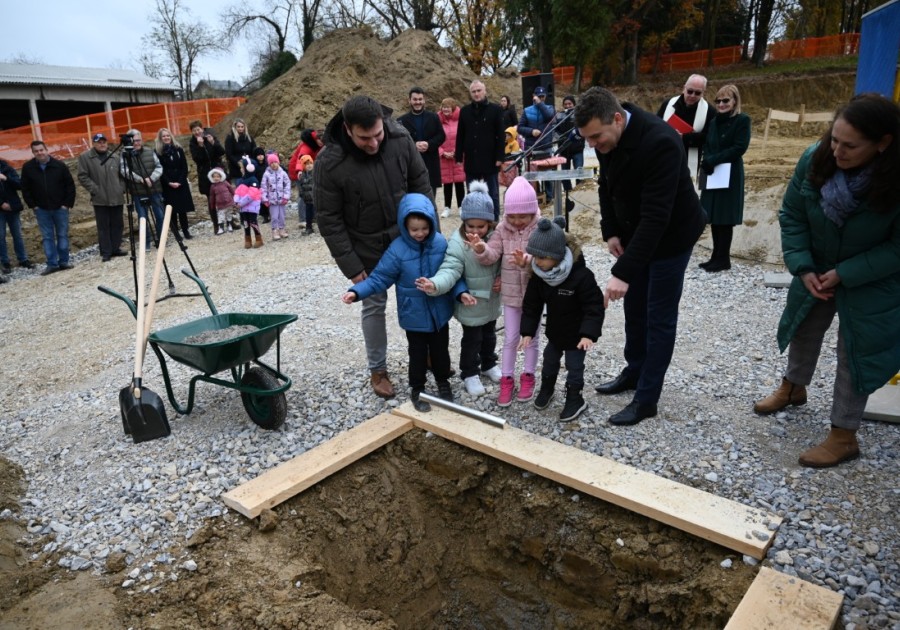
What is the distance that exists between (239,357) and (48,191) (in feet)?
28.5

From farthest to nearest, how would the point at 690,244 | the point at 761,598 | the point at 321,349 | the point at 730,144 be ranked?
1. the point at 730,144
2. the point at 321,349
3. the point at 690,244
4. the point at 761,598

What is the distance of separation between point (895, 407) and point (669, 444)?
4.74 ft

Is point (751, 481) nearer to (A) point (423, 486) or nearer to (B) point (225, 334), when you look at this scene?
(A) point (423, 486)

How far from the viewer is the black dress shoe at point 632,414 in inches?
156

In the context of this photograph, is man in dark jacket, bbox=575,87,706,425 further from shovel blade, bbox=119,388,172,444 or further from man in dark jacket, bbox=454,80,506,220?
man in dark jacket, bbox=454,80,506,220

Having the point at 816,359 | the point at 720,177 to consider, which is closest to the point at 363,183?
the point at 816,359

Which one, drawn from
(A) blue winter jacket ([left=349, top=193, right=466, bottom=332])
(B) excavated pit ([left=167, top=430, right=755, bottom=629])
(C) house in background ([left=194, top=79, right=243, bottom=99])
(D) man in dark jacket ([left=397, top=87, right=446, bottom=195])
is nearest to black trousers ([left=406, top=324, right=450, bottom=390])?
(A) blue winter jacket ([left=349, top=193, right=466, bottom=332])

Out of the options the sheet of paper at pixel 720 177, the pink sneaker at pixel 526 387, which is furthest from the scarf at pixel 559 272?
the sheet of paper at pixel 720 177

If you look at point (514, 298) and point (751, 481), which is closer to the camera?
point (751, 481)

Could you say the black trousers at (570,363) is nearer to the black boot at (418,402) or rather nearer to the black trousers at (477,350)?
the black trousers at (477,350)

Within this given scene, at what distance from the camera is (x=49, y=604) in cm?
293

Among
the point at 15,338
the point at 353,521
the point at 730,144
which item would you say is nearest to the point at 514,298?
the point at 353,521

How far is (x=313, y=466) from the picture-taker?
148 inches

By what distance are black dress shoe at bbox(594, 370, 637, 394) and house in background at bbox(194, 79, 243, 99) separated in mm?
42346
